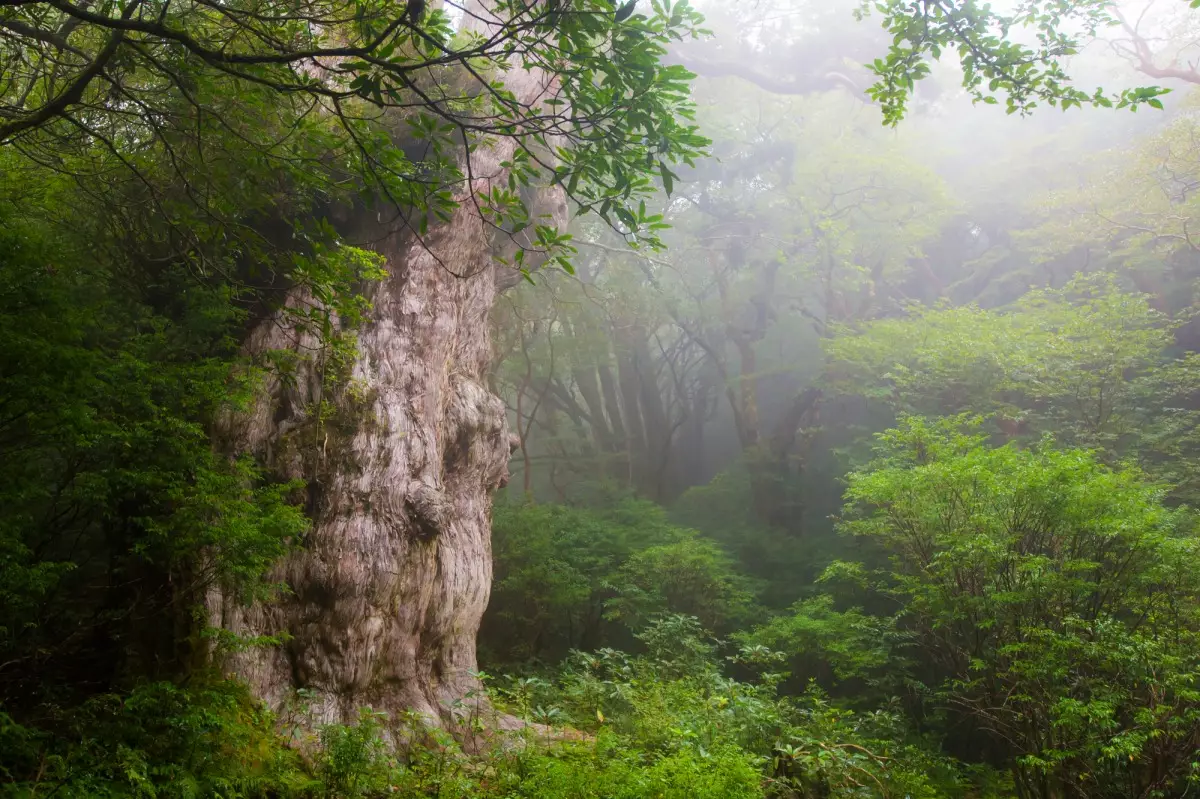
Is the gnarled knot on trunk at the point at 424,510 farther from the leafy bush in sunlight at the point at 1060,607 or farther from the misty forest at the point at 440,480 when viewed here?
the leafy bush in sunlight at the point at 1060,607

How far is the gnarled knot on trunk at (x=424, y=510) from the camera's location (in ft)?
17.3

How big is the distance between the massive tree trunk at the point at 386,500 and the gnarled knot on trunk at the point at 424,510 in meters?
0.01

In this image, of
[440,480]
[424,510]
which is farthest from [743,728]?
[440,480]

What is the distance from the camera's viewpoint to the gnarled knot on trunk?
5.27 m

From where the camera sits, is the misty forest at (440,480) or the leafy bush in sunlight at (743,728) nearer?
the misty forest at (440,480)

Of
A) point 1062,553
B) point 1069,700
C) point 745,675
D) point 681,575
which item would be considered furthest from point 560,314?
point 1069,700

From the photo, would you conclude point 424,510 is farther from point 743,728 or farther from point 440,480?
point 743,728

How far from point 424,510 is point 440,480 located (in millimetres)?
501

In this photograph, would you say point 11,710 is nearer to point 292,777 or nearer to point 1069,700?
point 292,777

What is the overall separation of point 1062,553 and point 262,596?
6114mm

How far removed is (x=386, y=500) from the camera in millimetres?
5191

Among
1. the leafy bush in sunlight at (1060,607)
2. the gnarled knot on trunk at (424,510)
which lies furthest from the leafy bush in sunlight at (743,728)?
the gnarled knot on trunk at (424,510)

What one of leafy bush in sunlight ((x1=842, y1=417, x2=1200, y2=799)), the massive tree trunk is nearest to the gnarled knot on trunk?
the massive tree trunk

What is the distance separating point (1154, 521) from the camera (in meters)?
5.47
